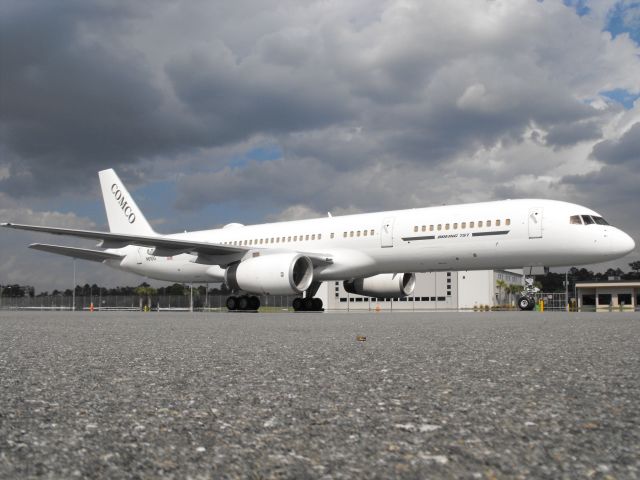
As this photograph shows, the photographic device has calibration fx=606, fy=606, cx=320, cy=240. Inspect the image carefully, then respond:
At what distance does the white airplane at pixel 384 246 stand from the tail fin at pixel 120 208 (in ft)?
9.99

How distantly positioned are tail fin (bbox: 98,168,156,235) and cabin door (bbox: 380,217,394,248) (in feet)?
41.3

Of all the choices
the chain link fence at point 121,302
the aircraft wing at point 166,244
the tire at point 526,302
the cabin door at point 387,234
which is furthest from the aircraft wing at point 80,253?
the chain link fence at point 121,302

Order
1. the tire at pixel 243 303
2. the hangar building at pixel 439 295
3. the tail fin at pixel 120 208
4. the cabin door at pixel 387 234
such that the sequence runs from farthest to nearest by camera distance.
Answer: the hangar building at pixel 439 295, the tail fin at pixel 120 208, the tire at pixel 243 303, the cabin door at pixel 387 234

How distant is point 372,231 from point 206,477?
1787 cm

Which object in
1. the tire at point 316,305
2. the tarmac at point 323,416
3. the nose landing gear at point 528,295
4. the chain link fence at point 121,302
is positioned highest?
the nose landing gear at point 528,295

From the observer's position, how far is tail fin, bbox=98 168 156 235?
90.7ft

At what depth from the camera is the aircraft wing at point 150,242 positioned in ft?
62.8

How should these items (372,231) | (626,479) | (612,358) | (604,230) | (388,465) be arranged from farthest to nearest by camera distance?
(372,231), (604,230), (612,358), (388,465), (626,479)

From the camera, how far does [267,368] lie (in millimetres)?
4008

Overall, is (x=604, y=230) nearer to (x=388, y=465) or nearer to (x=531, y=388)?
(x=531, y=388)

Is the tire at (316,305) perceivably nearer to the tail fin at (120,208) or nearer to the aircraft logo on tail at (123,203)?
the tail fin at (120,208)

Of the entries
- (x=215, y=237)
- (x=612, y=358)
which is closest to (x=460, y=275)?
(x=215, y=237)

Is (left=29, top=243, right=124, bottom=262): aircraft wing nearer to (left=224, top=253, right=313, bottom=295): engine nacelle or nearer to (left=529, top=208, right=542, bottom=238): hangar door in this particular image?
(left=224, top=253, right=313, bottom=295): engine nacelle

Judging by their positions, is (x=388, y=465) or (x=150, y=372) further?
(x=150, y=372)
